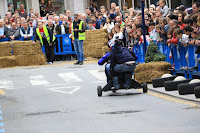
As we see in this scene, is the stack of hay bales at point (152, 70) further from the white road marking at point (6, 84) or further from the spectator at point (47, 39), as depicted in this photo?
the spectator at point (47, 39)

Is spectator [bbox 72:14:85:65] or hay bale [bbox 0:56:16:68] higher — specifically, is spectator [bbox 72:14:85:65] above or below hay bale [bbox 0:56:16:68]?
above

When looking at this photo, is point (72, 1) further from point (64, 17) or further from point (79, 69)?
point (79, 69)

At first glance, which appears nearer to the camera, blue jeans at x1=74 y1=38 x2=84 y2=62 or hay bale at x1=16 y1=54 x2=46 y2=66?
blue jeans at x1=74 y1=38 x2=84 y2=62

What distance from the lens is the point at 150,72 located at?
1705 cm

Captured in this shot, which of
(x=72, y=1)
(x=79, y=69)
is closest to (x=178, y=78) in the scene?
(x=79, y=69)

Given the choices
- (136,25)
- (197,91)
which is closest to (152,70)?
(197,91)

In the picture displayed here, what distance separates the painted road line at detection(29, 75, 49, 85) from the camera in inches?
780

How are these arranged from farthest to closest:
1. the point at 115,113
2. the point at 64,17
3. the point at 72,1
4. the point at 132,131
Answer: the point at 72,1, the point at 64,17, the point at 115,113, the point at 132,131

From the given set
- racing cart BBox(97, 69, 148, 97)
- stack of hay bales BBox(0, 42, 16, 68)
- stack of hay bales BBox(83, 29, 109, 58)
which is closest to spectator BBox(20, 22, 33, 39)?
stack of hay bales BBox(0, 42, 16, 68)

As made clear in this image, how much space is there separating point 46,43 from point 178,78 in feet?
45.2

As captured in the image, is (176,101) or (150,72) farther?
(150,72)

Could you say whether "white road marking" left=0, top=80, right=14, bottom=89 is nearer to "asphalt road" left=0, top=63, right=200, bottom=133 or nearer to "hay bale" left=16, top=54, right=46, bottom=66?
"asphalt road" left=0, top=63, right=200, bottom=133

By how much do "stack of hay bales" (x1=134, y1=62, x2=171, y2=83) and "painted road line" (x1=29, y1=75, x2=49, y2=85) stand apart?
13.1 feet

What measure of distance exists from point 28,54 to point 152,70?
12043 millimetres
